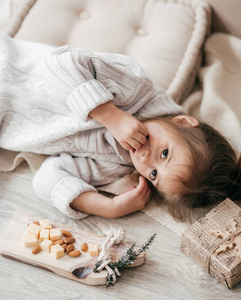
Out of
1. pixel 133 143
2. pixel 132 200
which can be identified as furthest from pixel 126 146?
pixel 132 200

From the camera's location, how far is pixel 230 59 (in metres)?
1.55

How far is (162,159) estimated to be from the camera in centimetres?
109

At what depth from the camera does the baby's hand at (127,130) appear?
1.08 metres

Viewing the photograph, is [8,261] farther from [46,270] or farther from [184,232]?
[184,232]

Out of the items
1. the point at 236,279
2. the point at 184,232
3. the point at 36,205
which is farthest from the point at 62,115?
the point at 236,279

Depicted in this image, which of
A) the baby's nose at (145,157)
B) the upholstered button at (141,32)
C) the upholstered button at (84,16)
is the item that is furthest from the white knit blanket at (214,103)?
the upholstered button at (84,16)

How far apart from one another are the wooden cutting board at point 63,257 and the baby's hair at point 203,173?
203 mm

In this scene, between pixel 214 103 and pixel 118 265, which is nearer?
pixel 118 265

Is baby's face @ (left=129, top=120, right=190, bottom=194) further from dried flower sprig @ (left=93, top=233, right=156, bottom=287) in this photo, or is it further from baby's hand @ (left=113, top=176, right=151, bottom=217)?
dried flower sprig @ (left=93, top=233, right=156, bottom=287)

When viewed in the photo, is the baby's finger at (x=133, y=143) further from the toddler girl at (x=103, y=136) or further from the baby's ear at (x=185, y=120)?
the baby's ear at (x=185, y=120)

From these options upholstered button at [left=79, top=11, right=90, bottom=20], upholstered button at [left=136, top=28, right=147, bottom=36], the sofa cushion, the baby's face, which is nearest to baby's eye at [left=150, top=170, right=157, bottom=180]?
the baby's face

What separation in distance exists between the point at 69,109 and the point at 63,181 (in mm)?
219

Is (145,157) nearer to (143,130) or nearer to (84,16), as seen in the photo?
(143,130)

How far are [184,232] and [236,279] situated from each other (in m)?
0.16
